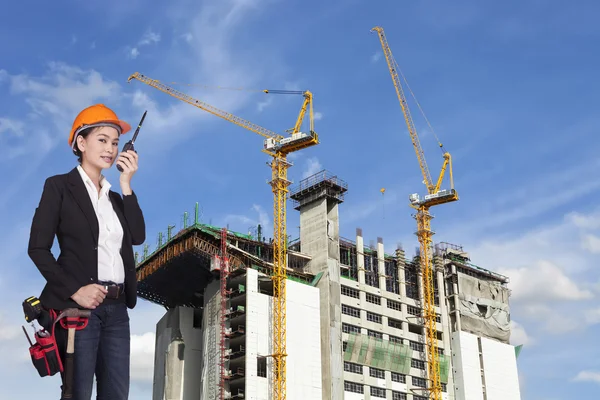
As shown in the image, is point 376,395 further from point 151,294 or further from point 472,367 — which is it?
point 151,294

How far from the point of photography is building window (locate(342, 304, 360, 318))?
400 ft

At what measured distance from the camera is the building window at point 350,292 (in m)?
124

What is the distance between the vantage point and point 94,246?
12031 mm

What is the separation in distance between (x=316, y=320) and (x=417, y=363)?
87.9 ft

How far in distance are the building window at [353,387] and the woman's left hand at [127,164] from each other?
108618 millimetres

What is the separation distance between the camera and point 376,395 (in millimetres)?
121500

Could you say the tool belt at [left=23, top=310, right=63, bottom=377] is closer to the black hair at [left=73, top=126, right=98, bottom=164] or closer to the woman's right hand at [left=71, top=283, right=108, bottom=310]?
the woman's right hand at [left=71, top=283, right=108, bottom=310]

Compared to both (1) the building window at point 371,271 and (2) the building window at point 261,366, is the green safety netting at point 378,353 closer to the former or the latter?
(1) the building window at point 371,271

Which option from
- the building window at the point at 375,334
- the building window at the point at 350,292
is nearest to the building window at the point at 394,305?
the building window at the point at 375,334

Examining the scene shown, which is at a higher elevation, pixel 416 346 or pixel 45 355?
pixel 416 346

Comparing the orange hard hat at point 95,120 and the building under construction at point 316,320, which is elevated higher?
the building under construction at point 316,320

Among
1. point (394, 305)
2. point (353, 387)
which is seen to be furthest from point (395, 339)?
point (353, 387)

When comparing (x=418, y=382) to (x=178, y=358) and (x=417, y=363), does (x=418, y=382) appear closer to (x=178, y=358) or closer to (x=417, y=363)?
(x=417, y=363)

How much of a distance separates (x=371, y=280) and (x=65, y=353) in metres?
120
